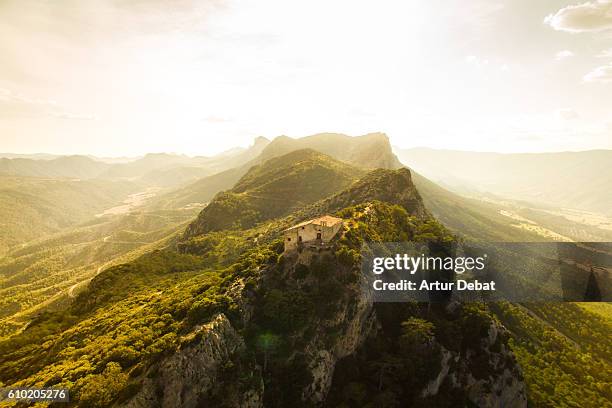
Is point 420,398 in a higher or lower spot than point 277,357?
lower

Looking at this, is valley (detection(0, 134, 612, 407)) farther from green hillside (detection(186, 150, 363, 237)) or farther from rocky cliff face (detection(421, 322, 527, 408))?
green hillside (detection(186, 150, 363, 237))

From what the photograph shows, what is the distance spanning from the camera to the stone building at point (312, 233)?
71312 millimetres

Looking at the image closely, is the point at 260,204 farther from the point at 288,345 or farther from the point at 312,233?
the point at 288,345

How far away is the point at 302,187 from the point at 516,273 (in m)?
122

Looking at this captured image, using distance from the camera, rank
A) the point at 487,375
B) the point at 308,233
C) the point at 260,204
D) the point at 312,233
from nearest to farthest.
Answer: the point at 487,375, the point at 312,233, the point at 308,233, the point at 260,204

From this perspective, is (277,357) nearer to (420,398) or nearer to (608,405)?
(420,398)

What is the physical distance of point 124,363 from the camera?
165 ft

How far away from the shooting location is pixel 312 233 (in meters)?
72.4

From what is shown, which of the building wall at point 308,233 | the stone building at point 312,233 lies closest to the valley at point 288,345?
the building wall at point 308,233

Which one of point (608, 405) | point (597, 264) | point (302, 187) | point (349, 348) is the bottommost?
point (608, 405)

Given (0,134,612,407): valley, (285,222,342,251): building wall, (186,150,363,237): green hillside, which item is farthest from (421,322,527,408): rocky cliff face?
(186,150,363,237): green hillside

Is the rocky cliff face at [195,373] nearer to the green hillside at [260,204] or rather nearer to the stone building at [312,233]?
the stone building at [312,233]

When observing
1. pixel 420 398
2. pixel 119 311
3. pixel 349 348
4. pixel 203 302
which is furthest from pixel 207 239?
pixel 420 398

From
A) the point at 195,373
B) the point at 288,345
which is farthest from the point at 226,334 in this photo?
the point at 288,345
